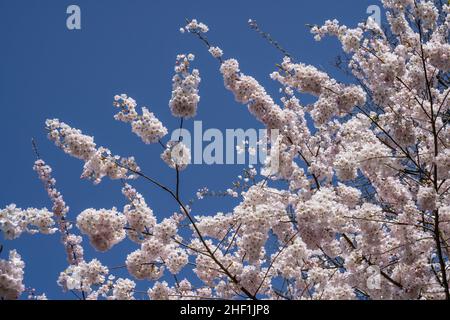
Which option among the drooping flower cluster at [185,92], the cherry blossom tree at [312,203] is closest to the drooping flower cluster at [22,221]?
the cherry blossom tree at [312,203]

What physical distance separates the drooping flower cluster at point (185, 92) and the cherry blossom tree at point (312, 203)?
0.01m

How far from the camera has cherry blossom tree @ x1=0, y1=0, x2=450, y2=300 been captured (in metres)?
4.95

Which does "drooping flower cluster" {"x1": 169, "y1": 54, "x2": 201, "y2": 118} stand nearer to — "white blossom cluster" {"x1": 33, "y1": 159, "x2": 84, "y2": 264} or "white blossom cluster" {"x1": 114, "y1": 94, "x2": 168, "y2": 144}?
"white blossom cluster" {"x1": 114, "y1": 94, "x2": 168, "y2": 144}

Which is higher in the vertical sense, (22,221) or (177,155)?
(177,155)

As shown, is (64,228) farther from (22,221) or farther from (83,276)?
(22,221)

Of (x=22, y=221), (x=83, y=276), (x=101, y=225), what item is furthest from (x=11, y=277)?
(x=83, y=276)

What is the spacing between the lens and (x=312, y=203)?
4809 millimetres

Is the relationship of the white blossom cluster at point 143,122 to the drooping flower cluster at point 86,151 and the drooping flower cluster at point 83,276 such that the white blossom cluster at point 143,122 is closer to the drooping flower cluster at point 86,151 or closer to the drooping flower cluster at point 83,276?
the drooping flower cluster at point 86,151

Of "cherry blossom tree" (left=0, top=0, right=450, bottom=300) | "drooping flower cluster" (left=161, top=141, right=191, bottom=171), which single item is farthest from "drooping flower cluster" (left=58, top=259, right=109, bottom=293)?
"drooping flower cluster" (left=161, top=141, right=191, bottom=171)

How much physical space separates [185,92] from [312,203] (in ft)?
5.98

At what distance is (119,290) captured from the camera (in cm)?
563

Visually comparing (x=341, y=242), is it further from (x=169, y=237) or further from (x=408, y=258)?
(x=169, y=237)
